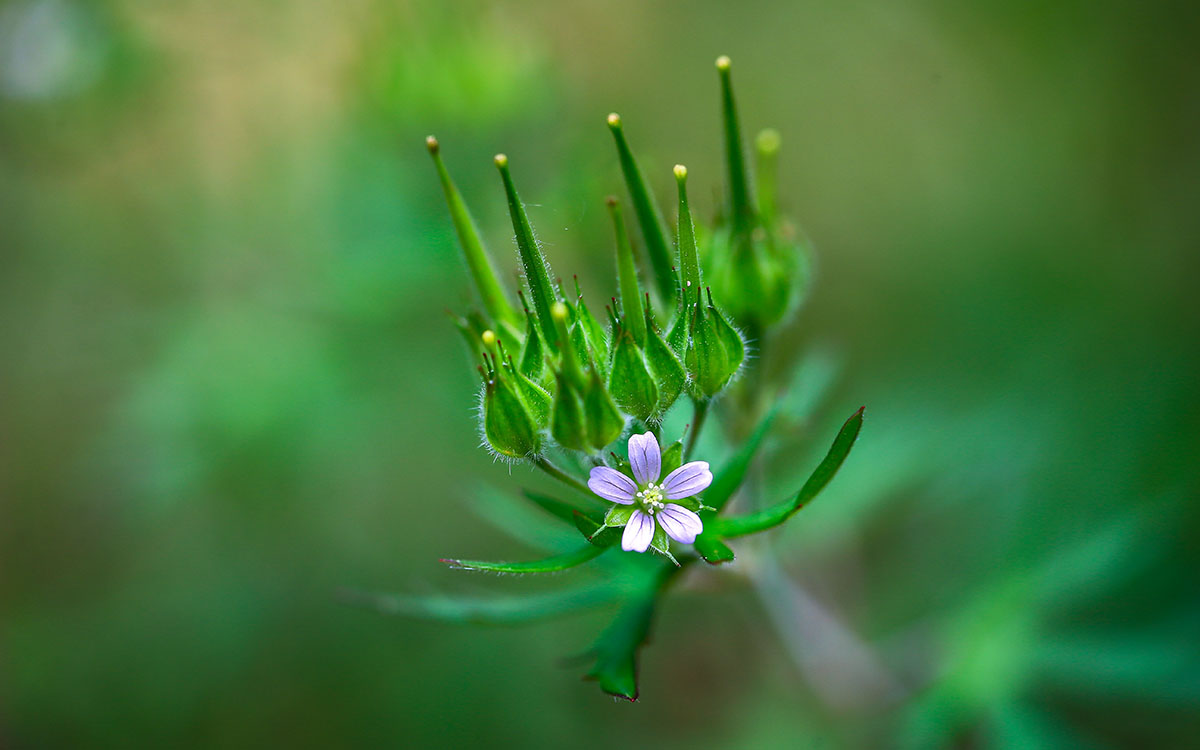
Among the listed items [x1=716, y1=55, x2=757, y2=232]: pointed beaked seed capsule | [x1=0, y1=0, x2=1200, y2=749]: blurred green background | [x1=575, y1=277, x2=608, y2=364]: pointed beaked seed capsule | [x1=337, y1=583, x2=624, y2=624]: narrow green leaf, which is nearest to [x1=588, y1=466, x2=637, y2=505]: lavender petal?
[x1=575, y1=277, x2=608, y2=364]: pointed beaked seed capsule

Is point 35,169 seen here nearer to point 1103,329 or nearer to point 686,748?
point 686,748

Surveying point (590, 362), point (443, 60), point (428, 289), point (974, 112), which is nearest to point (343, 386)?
point (428, 289)

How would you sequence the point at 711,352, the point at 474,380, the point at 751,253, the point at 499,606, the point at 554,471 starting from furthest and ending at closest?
1. the point at 474,380
2. the point at 499,606
3. the point at 751,253
4. the point at 554,471
5. the point at 711,352

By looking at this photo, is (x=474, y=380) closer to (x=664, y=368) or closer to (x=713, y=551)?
(x=664, y=368)

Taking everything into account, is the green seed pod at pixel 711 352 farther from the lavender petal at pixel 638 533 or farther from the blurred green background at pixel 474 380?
the blurred green background at pixel 474 380

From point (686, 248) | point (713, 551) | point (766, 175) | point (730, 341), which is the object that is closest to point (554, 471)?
point (713, 551)
